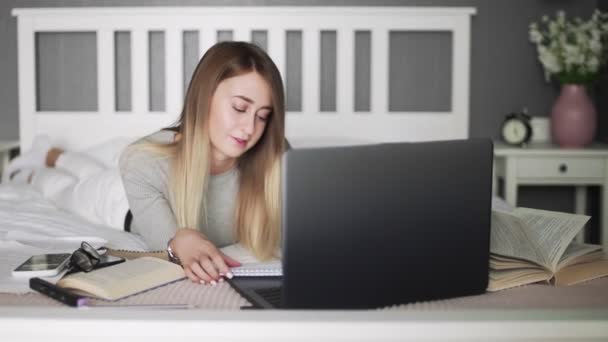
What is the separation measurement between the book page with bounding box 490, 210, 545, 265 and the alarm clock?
164 cm

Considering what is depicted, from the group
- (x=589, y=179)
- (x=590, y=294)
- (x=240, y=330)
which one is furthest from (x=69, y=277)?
(x=589, y=179)

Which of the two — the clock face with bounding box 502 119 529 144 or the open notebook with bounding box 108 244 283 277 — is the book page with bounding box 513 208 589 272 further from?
the clock face with bounding box 502 119 529 144

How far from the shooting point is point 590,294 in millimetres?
957

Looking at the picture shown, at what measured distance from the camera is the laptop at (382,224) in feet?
2.55

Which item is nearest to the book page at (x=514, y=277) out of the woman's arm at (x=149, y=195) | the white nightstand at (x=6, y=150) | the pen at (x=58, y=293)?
the pen at (x=58, y=293)

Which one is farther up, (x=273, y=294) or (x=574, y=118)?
(x=574, y=118)

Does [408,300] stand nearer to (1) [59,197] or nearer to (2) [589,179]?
(1) [59,197]

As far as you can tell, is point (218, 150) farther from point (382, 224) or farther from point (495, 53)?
point (495, 53)

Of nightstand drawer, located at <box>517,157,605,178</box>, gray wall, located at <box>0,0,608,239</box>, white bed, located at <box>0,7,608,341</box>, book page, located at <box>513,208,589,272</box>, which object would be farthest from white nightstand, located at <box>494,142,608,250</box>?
book page, located at <box>513,208,589,272</box>

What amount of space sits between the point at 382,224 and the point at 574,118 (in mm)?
2023

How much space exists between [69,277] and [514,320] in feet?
1.90

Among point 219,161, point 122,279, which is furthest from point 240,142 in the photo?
point 122,279

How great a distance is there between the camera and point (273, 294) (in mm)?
912

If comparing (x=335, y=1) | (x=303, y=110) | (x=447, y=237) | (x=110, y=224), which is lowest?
(x=110, y=224)
